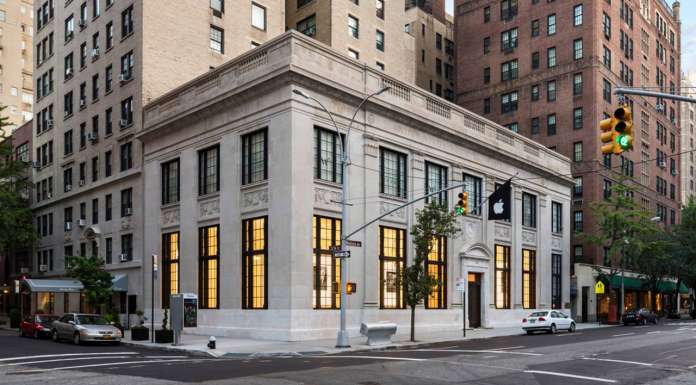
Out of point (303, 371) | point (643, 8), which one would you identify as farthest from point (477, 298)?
point (643, 8)

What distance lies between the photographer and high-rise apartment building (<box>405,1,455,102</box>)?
79.8 m

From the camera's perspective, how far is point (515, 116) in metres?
72.7

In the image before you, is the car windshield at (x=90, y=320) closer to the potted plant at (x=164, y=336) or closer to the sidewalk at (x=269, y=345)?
the sidewalk at (x=269, y=345)

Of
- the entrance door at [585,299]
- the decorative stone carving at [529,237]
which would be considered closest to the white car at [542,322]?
the decorative stone carving at [529,237]

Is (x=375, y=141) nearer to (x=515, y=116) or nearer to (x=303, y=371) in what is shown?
(x=303, y=371)

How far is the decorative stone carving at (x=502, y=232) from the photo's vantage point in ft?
159

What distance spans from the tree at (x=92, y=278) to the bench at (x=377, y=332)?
18590 mm

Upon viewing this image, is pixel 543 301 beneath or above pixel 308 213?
beneath

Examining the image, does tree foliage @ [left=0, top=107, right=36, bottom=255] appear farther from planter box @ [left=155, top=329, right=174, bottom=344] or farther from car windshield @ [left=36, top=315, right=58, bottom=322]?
planter box @ [left=155, top=329, right=174, bottom=344]

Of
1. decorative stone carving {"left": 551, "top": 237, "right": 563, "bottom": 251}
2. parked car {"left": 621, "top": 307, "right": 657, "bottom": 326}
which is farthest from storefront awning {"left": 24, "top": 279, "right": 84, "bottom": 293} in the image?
parked car {"left": 621, "top": 307, "right": 657, "bottom": 326}

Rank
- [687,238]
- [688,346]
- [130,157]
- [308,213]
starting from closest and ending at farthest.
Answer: [688,346] < [308,213] < [130,157] < [687,238]

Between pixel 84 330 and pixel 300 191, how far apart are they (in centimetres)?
1148

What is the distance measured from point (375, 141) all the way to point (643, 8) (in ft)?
188

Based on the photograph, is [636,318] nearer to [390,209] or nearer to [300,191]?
[390,209]
